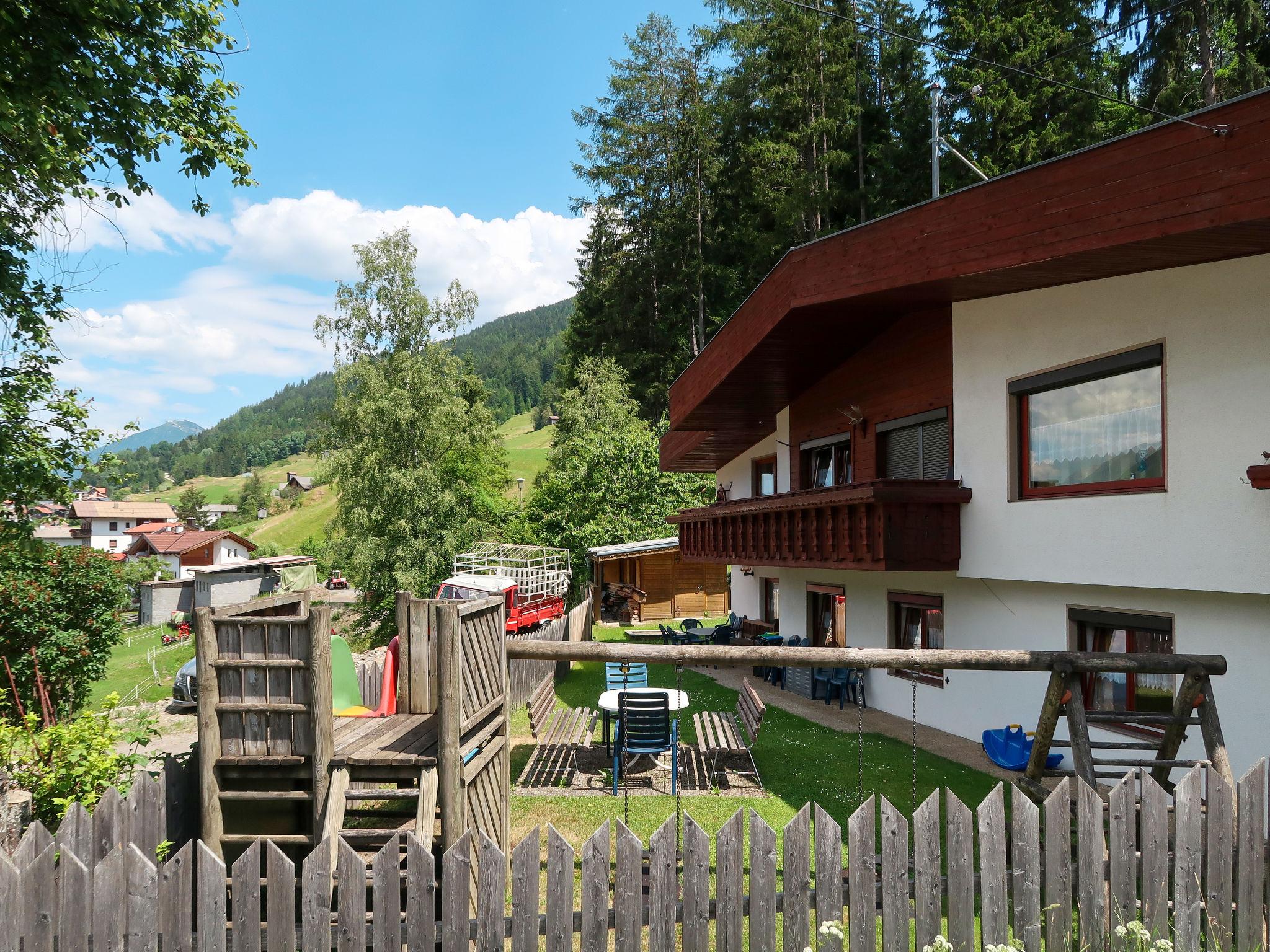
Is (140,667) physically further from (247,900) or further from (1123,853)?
(1123,853)

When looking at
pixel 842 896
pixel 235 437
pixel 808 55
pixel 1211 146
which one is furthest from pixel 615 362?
pixel 235 437

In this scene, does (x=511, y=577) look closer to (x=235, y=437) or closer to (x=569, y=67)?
(x=569, y=67)

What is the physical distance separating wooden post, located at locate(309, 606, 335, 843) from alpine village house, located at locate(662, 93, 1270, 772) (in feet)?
25.1

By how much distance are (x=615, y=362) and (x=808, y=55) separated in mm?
18807

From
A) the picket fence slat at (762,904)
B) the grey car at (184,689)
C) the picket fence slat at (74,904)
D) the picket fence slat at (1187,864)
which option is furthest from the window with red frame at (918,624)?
the grey car at (184,689)

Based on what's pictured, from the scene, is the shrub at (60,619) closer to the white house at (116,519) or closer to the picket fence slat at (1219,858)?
the picket fence slat at (1219,858)

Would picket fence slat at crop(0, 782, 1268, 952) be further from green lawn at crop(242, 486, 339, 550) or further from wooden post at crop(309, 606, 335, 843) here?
green lawn at crop(242, 486, 339, 550)

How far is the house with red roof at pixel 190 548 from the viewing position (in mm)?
74438

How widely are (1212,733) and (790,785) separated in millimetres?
4726

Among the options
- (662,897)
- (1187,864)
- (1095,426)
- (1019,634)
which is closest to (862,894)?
(662,897)

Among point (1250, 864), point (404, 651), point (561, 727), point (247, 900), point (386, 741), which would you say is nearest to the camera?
point (247, 900)

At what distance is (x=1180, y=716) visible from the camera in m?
6.21

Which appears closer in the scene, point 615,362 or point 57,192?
point 57,192

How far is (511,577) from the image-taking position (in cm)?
2909
